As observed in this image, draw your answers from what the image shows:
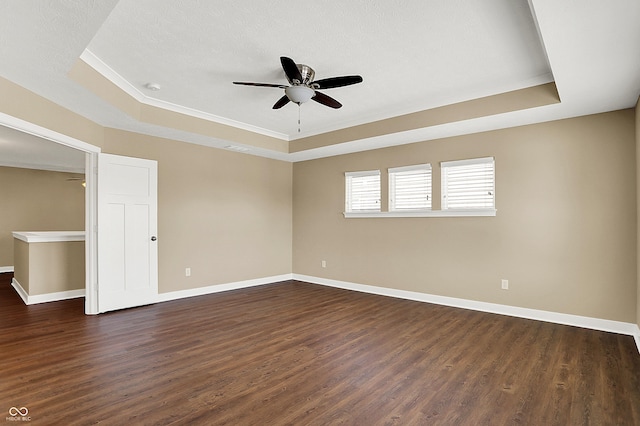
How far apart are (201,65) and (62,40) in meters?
1.17

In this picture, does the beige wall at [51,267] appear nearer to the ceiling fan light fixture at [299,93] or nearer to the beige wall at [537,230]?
the ceiling fan light fixture at [299,93]

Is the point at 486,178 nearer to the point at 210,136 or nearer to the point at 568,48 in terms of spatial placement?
the point at 568,48

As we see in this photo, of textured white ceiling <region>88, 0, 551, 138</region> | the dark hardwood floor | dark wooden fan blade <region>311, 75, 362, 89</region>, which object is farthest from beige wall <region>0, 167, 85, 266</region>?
dark wooden fan blade <region>311, 75, 362, 89</region>

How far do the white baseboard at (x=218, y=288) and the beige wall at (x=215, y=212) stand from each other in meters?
0.07

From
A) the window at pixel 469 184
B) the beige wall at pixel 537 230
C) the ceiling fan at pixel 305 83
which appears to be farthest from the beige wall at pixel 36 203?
the window at pixel 469 184

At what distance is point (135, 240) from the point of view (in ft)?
15.6

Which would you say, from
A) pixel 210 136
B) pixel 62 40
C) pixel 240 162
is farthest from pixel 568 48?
pixel 240 162

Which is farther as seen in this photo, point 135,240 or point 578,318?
point 135,240

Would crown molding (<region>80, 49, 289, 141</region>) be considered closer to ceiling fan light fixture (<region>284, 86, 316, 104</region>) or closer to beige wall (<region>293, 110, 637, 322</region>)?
ceiling fan light fixture (<region>284, 86, 316, 104</region>)

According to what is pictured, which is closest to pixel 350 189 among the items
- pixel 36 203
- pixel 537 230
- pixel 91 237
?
pixel 537 230

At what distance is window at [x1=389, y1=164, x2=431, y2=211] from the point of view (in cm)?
525

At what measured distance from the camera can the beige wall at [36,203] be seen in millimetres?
8062
